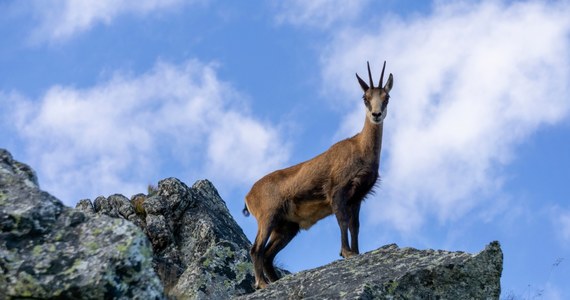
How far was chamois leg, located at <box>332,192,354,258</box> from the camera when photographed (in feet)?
46.3

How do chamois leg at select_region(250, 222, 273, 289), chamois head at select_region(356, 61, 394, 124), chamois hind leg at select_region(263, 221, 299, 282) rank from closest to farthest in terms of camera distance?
chamois leg at select_region(250, 222, 273, 289), chamois hind leg at select_region(263, 221, 299, 282), chamois head at select_region(356, 61, 394, 124)

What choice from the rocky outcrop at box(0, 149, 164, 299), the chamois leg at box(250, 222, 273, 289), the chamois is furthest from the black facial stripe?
the rocky outcrop at box(0, 149, 164, 299)

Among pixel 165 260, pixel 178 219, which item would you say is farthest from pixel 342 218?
pixel 178 219

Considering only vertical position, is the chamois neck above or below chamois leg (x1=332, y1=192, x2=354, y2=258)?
above

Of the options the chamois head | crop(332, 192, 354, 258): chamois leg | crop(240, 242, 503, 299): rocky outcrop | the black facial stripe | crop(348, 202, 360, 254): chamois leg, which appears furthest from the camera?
the black facial stripe

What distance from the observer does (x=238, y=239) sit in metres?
18.8

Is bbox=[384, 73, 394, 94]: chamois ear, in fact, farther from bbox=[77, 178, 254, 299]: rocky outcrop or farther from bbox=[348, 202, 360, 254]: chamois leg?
bbox=[77, 178, 254, 299]: rocky outcrop

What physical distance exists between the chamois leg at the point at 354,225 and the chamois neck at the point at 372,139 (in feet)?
3.36

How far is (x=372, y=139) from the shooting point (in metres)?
15.3

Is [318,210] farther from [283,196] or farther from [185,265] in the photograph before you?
[185,265]

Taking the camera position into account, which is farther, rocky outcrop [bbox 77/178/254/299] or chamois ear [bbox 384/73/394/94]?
rocky outcrop [bbox 77/178/254/299]

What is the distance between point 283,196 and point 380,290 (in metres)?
5.50

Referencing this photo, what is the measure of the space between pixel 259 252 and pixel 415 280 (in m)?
5.11

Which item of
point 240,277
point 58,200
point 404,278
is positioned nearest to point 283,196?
point 240,277
